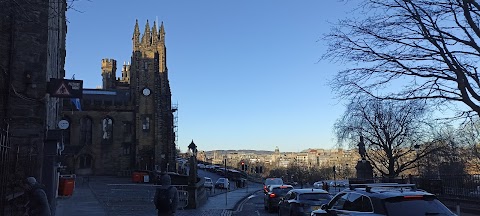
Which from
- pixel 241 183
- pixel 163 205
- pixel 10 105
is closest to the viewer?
pixel 163 205

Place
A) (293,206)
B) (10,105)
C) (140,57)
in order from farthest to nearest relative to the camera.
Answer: (140,57) → (10,105) → (293,206)

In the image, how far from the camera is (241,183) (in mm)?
62812

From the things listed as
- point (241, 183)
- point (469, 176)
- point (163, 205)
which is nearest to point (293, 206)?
point (163, 205)

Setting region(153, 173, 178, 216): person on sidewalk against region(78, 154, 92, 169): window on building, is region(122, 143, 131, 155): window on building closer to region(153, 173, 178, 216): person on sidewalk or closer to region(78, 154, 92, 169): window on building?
region(78, 154, 92, 169): window on building

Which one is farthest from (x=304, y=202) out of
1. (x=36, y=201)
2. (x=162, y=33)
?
(x=162, y=33)

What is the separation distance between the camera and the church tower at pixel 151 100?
62.6 m

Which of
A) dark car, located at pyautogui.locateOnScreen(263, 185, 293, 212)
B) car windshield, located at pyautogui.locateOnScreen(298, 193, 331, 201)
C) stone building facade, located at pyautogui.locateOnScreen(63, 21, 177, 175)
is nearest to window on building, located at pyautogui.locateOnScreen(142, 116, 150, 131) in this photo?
stone building facade, located at pyautogui.locateOnScreen(63, 21, 177, 175)

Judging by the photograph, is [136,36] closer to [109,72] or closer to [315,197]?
[109,72]

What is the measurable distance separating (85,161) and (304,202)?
53.8 meters

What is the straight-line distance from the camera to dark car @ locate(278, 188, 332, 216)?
45.7ft

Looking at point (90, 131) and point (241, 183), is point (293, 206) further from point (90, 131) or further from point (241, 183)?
point (90, 131)

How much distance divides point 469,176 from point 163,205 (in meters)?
12.9

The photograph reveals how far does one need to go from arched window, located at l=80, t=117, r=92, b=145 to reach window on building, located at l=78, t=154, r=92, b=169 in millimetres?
1983

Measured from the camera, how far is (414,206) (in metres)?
7.49
